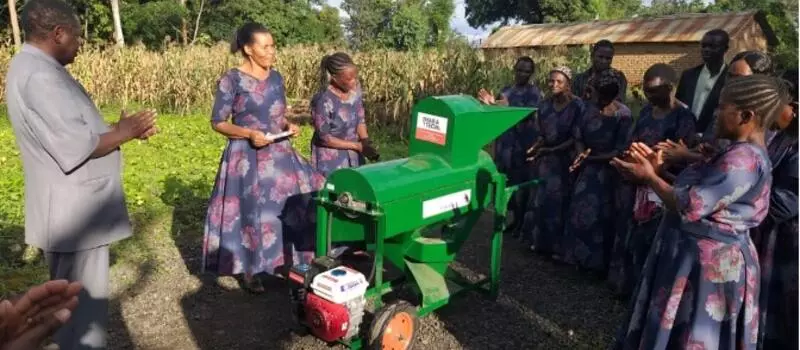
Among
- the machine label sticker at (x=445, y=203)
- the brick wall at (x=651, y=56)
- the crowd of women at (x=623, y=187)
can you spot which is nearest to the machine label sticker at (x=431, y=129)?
the machine label sticker at (x=445, y=203)

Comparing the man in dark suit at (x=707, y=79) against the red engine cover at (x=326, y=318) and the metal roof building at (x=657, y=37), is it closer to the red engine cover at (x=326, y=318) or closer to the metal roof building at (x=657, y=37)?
the red engine cover at (x=326, y=318)

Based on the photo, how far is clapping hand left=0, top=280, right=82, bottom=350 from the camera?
159 cm

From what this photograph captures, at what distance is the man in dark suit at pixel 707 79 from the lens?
525cm

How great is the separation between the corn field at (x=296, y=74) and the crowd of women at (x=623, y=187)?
5.30 meters

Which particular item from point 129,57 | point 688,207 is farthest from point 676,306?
point 129,57

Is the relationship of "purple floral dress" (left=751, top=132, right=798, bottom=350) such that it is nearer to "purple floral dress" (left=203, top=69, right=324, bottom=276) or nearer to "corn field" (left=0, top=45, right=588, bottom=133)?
"purple floral dress" (left=203, top=69, right=324, bottom=276)

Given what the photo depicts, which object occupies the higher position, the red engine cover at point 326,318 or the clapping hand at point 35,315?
the clapping hand at point 35,315

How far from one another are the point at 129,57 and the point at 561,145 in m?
12.1

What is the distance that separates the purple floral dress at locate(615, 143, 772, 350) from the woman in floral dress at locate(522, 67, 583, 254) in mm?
2402

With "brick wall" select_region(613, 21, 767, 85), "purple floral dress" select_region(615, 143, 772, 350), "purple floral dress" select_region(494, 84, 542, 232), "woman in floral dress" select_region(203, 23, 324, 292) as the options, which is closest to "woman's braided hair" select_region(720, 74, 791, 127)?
"purple floral dress" select_region(615, 143, 772, 350)

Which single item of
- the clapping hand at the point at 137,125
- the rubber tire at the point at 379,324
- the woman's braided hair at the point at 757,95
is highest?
the woman's braided hair at the point at 757,95

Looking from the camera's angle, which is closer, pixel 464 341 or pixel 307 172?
pixel 464 341

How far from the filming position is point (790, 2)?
23.7 metres

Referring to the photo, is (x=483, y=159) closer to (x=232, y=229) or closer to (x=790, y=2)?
(x=232, y=229)
